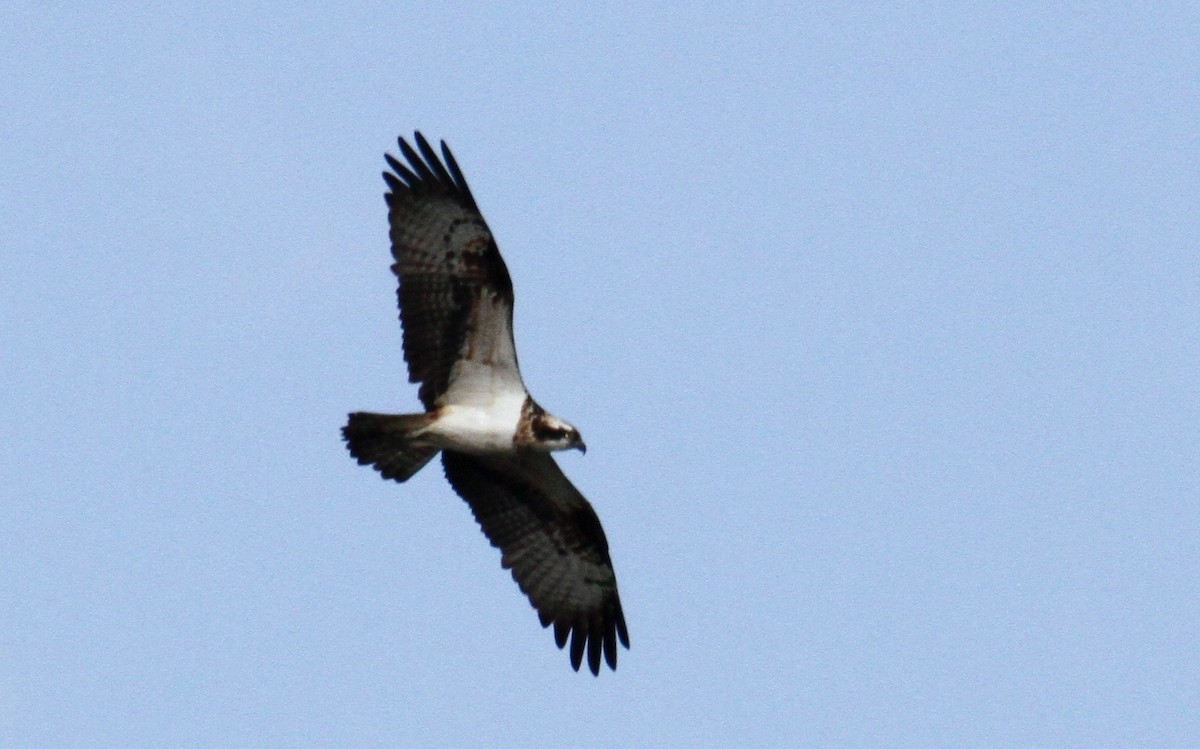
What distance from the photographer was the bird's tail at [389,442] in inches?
546

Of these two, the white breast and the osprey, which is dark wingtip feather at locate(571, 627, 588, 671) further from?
the white breast

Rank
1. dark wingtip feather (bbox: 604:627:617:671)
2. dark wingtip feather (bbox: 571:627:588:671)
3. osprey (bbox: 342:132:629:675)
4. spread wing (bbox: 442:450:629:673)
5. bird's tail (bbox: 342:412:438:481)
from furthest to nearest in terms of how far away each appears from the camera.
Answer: dark wingtip feather (bbox: 604:627:617:671), dark wingtip feather (bbox: 571:627:588:671), spread wing (bbox: 442:450:629:673), osprey (bbox: 342:132:629:675), bird's tail (bbox: 342:412:438:481)

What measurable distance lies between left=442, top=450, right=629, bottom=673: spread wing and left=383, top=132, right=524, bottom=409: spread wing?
37.1 inches

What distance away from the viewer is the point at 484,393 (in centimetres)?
1434

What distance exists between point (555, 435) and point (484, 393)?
0.60m

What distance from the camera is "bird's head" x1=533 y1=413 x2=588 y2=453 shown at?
14.1 metres

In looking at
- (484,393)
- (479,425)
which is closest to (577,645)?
(479,425)

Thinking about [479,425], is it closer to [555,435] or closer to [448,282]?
[555,435]

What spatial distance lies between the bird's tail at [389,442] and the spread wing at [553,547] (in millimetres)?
974

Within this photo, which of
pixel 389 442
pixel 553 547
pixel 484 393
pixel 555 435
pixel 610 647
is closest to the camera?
pixel 389 442

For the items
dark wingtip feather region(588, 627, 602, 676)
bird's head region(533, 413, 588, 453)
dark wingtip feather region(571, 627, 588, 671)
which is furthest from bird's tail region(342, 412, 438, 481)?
Result: dark wingtip feather region(588, 627, 602, 676)

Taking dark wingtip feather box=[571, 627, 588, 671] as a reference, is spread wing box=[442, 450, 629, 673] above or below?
above

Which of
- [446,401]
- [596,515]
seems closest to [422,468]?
[446,401]

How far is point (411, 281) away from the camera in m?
14.3
